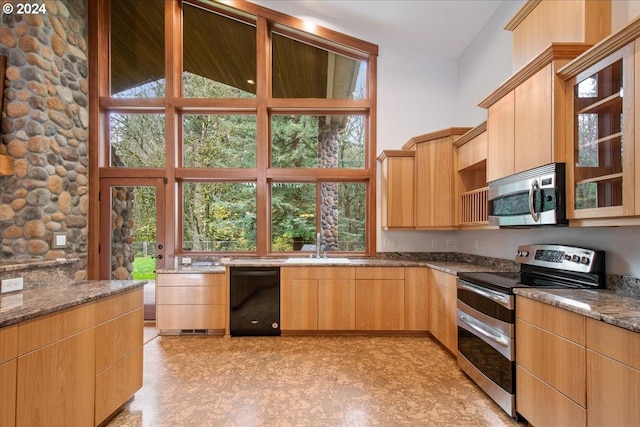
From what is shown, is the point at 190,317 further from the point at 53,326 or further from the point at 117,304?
the point at 53,326

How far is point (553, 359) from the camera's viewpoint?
1643mm

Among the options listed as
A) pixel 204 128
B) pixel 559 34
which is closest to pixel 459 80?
pixel 559 34

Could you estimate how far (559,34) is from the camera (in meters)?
2.02

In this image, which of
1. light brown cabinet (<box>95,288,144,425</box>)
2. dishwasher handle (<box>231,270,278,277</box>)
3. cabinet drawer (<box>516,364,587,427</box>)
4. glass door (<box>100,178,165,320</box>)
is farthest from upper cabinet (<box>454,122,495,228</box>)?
glass door (<box>100,178,165,320</box>)

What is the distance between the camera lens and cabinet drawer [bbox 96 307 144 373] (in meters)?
1.83

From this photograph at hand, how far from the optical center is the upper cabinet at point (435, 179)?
3.47 metres

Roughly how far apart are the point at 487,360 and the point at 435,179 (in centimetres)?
205

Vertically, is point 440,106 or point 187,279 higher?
point 440,106

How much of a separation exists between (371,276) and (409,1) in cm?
A: 330

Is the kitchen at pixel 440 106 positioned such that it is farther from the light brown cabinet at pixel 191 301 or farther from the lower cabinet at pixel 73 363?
the lower cabinet at pixel 73 363

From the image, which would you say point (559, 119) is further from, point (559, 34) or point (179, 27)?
point (179, 27)

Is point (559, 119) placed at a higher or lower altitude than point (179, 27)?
lower

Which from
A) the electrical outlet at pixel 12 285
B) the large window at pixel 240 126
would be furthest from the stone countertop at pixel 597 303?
the electrical outlet at pixel 12 285

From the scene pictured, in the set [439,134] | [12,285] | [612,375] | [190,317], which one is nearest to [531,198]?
[612,375]
